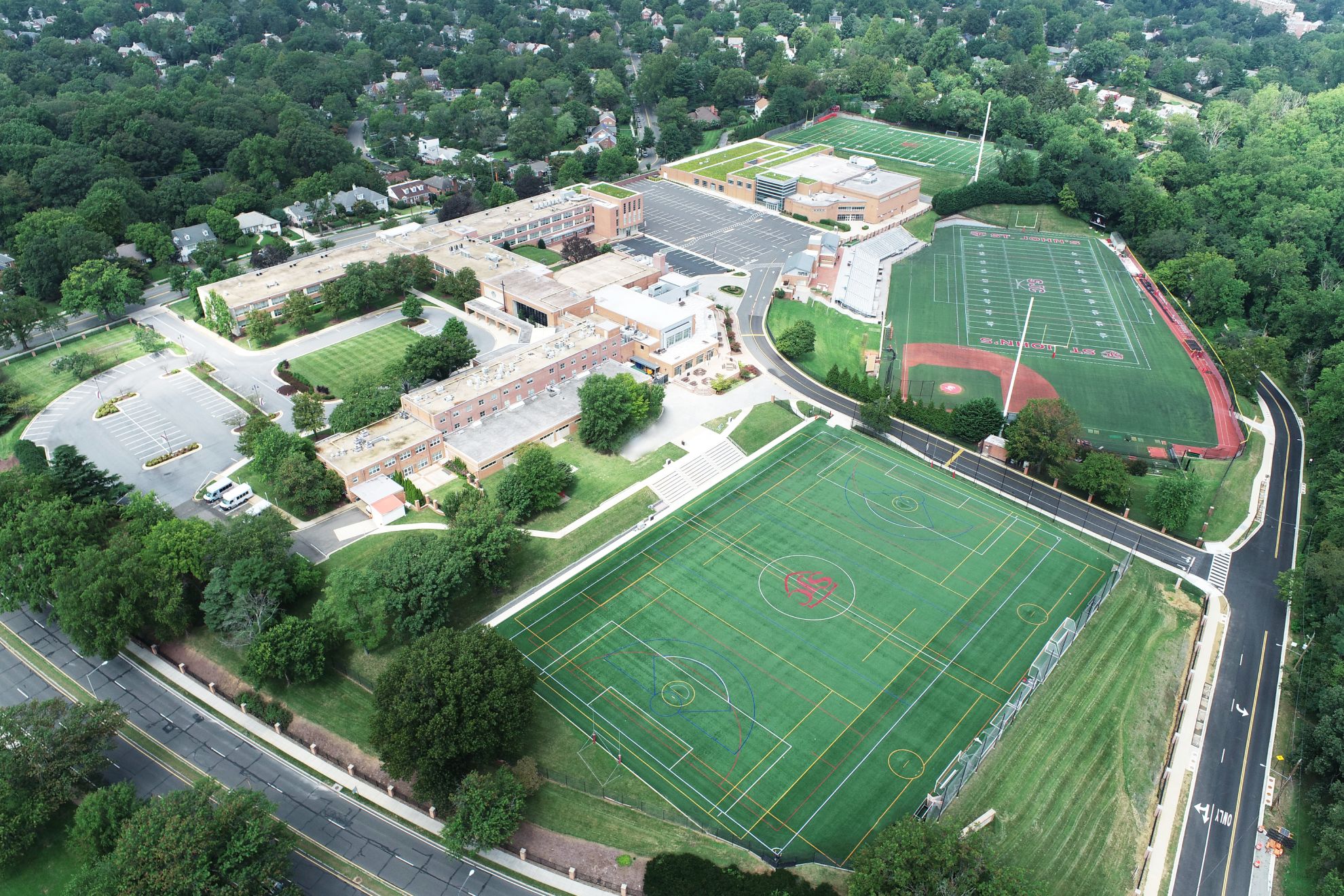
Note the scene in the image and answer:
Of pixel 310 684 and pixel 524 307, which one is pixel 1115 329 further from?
pixel 310 684

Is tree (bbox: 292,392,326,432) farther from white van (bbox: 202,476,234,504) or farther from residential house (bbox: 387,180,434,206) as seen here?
residential house (bbox: 387,180,434,206)

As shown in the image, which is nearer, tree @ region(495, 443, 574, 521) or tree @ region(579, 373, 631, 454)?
tree @ region(495, 443, 574, 521)

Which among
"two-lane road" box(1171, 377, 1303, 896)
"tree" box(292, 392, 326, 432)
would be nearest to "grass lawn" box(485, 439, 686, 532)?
"tree" box(292, 392, 326, 432)

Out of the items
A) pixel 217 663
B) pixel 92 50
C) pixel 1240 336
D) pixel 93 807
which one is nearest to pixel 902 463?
pixel 1240 336

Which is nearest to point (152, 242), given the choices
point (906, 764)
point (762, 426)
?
point (762, 426)

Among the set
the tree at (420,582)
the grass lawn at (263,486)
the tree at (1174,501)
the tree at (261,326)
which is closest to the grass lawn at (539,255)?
the tree at (261,326)

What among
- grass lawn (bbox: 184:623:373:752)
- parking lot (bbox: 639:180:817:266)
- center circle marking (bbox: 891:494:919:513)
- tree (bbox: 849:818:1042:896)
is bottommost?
parking lot (bbox: 639:180:817:266)
